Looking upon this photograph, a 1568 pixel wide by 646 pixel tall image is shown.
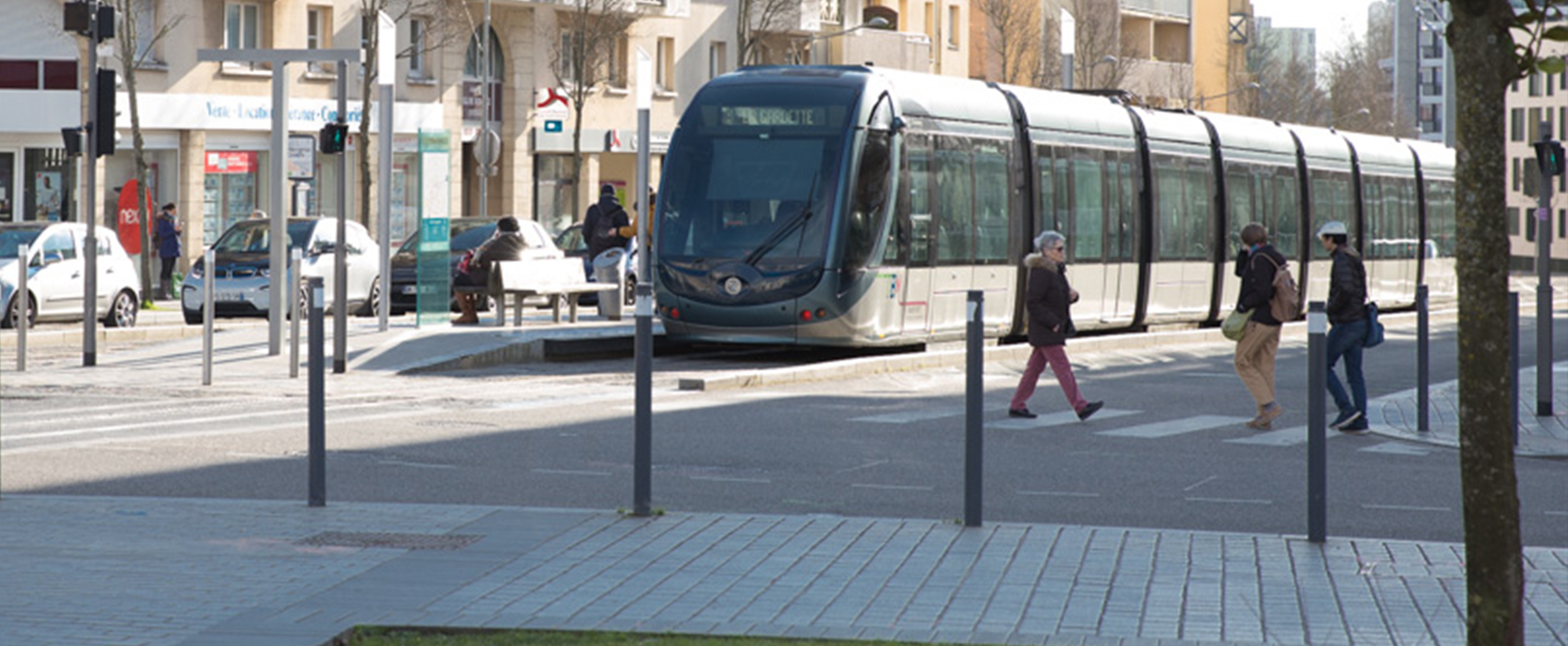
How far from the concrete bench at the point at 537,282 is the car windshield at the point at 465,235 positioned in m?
7.01

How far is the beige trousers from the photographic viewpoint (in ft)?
57.9

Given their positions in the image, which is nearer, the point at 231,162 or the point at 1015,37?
the point at 231,162

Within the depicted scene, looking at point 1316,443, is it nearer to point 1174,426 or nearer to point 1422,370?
point 1174,426

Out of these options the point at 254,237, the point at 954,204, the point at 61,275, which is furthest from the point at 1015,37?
the point at 954,204

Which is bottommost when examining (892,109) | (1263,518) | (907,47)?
(1263,518)

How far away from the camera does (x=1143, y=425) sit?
700 inches

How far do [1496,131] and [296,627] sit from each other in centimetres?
383

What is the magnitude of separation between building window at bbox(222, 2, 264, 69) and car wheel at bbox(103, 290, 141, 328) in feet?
56.7

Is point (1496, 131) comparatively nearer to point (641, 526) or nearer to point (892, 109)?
point (641, 526)

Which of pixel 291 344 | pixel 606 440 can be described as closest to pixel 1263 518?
pixel 606 440

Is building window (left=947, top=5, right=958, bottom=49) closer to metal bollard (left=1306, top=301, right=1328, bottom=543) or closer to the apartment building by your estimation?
the apartment building

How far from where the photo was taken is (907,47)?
228ft

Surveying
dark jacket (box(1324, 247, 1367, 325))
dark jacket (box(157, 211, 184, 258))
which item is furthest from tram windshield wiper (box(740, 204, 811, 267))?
Result: dark jacket (box(157, 211, 184, 258))

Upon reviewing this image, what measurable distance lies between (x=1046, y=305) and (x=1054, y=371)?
515 millimetres
